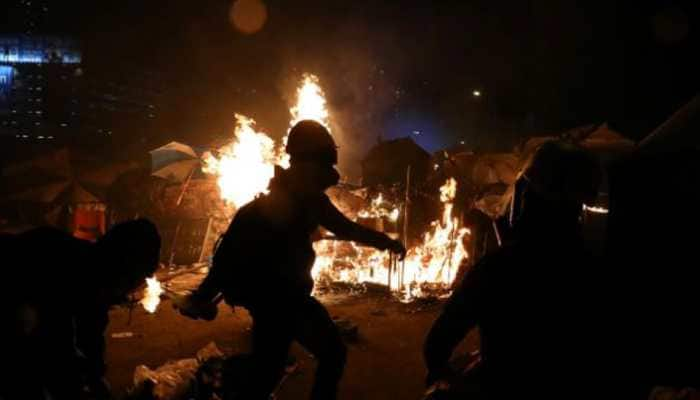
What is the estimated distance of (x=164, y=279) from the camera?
11875 millimetres

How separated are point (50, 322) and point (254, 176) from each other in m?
12.7

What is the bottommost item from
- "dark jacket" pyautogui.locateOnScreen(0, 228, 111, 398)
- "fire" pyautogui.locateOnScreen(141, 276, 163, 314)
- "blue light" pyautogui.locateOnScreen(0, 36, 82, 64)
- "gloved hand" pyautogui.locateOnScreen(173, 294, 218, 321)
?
"fire" pyautogui.locateOnScreen(141, 276, 163, 314)

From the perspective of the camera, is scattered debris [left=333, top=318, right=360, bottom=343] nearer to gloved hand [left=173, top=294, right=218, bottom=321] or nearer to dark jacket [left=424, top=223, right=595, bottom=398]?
gloved hand [left=173, top=294, right=218, bottom=321]

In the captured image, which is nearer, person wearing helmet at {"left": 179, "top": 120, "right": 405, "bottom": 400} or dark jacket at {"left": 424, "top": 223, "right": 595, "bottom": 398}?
dark jacket at {"left": 424, "top": 223, "right": 595, "bottom": 398}

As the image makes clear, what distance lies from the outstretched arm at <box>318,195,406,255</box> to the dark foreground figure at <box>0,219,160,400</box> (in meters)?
1.36

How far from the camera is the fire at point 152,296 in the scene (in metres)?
9.33

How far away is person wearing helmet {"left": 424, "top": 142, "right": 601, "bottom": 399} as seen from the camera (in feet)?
6.04

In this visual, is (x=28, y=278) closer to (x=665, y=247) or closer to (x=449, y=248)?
(x=665, y=247)

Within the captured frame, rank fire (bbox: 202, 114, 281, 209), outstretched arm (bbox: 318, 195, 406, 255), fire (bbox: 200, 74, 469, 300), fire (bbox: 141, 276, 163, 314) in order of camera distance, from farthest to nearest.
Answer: fire (bbox: 202, 114, 281, 209) → fire (bbox: 200, 74, 469, 300) → fire (bbox: 141, 276, 163, 314) → outstretched arm (bbox: 318, 195, 406, 255)

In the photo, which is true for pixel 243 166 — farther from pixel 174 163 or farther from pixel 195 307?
pixel 195 307

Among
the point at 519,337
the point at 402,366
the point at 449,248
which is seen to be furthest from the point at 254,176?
the point at 519,337

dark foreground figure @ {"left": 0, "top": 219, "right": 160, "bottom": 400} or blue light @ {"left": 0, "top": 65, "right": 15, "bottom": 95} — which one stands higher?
blue light @ {"left": 0, "top": 65, "right": 15, "bottom": 95}

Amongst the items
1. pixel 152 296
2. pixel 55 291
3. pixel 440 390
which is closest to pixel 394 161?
pixel 152 296

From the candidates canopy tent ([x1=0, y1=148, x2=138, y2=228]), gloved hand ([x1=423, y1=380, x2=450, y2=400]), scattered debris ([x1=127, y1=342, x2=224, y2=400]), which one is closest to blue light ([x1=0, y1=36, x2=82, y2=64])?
canopy tent ([x1=0, y1=148, x2=138, y2=228])
